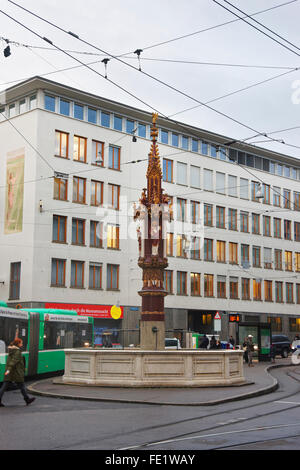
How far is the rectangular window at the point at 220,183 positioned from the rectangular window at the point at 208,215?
194 cm

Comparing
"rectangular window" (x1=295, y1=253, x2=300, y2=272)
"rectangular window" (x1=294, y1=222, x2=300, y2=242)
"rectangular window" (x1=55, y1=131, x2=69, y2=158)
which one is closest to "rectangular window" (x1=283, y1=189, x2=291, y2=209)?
"rectangular window" (x1=294, y1=222, x2=300, y2=242)

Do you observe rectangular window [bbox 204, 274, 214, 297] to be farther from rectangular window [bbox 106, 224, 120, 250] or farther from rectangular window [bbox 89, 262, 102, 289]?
rectangular window [bbox 89, 262, 102, 289]

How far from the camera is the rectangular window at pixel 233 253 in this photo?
57031 mm

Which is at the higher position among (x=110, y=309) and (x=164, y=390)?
(x=110, y=309)

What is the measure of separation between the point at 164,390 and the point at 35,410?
213 inches

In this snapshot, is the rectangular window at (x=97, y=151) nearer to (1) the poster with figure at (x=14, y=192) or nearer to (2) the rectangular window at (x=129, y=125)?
(2) the rectangular window at (x=129, y=125)

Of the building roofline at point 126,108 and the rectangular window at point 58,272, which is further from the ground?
the building roofline at point 126,108

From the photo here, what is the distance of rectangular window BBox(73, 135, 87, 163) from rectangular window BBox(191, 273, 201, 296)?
47.2ft

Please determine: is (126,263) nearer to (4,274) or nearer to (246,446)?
(4,274)

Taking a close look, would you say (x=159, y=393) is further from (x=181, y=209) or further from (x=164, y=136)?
(x=164, y=136)

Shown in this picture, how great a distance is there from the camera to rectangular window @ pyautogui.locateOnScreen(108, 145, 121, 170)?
1906 inches

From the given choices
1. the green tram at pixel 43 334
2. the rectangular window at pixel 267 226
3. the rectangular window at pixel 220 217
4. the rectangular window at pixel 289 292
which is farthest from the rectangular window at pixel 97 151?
the rectangular window at pixel 289 292
